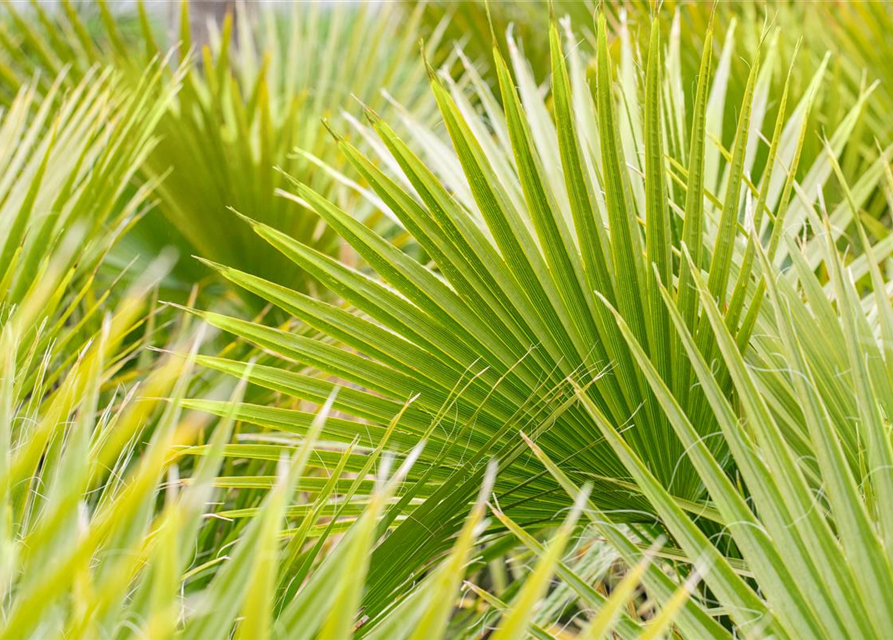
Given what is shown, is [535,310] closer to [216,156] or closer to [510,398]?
[510,398]

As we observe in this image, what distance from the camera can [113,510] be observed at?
0.50 meters

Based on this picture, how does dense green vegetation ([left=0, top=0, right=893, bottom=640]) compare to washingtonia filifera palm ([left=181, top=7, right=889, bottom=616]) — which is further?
washingtonia filifera palm ([left=181, top=7, right=889, bottom=616])

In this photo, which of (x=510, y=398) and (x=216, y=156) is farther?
(x=216, y=156)

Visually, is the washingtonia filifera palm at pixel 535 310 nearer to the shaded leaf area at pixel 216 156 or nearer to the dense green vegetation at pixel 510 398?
the dense green vegetation at pixel 510 398

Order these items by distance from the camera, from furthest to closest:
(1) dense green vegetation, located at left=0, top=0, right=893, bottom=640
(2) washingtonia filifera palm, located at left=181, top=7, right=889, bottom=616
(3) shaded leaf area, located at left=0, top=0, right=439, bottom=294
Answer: (3) shaded leaf area, located at left=0, top=0, right=439, bottom=294, (2) washingtonia filifera palm, located at left=181, top=7, right=889, bottom=616, (1) dense green vegetation, located at left=0, top=0, right=893, bottom=640

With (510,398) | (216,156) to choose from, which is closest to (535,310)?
(510,398)

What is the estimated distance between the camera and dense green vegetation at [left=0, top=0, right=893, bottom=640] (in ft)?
1.52

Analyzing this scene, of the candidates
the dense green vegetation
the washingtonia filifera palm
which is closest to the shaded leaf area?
the dense green vegetation

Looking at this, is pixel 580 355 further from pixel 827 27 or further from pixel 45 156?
pixel 827 27

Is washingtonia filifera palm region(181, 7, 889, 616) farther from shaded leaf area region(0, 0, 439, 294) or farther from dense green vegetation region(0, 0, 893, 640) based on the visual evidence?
shaded leaf area region(0, 0, 439, 294)

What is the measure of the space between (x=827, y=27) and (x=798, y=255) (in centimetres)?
121

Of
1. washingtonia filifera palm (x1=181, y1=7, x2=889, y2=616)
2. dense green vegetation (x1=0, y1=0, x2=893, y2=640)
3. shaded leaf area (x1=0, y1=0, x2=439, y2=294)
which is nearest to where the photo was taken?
dense green vegetation (x1=0, y1=0, x2=893, y2=640)

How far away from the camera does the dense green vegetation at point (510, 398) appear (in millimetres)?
463

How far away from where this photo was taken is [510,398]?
34.2 inches
